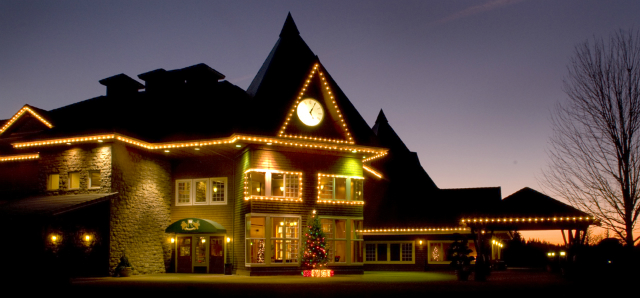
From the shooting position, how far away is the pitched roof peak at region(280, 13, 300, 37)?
1224 inches

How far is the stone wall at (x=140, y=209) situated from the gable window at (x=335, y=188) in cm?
806

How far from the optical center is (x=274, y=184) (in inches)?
1116

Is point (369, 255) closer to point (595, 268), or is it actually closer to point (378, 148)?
point (378, 148)

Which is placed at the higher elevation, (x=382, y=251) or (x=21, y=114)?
(x=21, y=114)

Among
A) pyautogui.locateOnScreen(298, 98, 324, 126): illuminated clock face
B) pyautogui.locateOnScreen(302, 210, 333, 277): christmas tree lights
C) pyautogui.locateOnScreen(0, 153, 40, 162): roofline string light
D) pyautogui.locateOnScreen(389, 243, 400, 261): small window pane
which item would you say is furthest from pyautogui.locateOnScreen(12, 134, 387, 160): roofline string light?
pyautogui.locateOnScreen(389, 243, 400, 261): small window pane

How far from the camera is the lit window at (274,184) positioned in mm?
27219

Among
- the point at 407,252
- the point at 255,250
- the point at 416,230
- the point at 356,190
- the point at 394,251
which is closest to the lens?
the point at 255,250

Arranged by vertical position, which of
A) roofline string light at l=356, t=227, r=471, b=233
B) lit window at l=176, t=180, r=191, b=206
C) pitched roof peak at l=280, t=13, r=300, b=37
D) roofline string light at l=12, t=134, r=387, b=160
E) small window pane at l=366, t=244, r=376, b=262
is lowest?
small window pane at l=366, t=244, r=376, b=262

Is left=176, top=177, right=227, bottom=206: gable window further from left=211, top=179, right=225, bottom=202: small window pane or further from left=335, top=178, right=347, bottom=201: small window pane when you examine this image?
left=335, top=178, right=347, bottom=201: small window pane

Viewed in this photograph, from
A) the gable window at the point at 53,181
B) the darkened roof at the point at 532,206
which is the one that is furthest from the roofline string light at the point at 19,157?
the darkened roof at the point at 532,206

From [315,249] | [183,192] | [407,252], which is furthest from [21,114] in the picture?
[407,252]

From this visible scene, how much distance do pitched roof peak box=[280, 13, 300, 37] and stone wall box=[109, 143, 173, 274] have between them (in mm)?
8978

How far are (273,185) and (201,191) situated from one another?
463 centimetres

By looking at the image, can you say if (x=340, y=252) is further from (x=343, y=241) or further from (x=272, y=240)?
(x=272, y=240)
